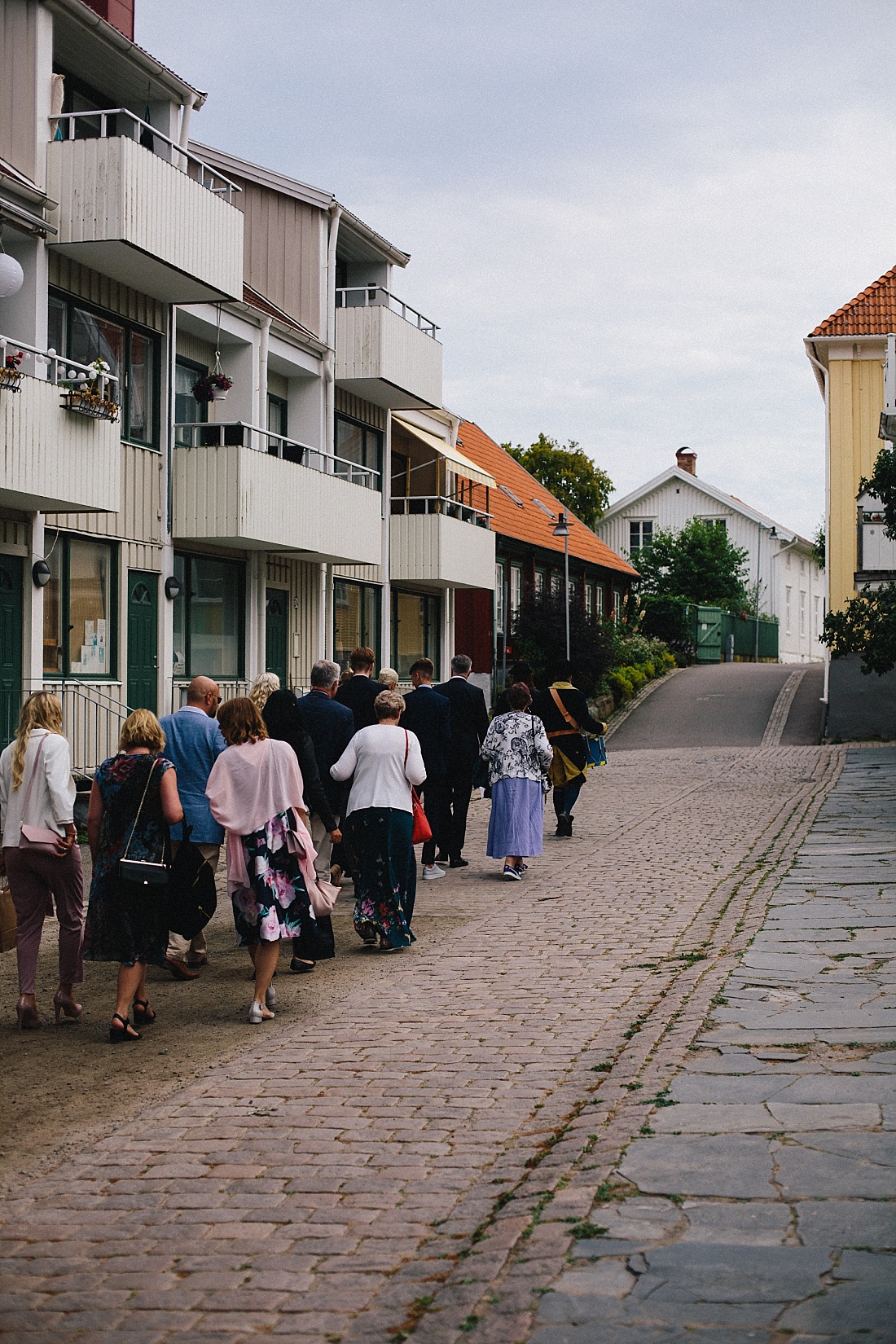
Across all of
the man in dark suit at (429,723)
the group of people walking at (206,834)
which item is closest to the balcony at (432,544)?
the man in dark suit at (429,723)

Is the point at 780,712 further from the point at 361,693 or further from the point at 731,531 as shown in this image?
the point at 731,531

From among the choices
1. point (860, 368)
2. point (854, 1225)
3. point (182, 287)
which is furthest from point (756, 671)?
point (854, 1225)

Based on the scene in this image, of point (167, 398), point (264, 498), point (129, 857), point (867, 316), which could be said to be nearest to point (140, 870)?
point (129, 857)

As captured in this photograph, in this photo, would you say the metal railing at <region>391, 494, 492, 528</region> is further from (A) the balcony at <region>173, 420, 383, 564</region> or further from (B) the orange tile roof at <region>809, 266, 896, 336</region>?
(B) the orange tile roof at <region>809, 266, 896, 336</region>

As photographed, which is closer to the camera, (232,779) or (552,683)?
(232,779)

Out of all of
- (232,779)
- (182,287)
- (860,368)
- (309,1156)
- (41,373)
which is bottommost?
(309,1156)

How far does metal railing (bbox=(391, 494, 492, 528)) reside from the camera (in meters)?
29.4

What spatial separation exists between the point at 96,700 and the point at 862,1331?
15.9 metres

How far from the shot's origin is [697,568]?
5888 cm

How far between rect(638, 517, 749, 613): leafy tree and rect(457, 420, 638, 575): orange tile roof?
8.57m

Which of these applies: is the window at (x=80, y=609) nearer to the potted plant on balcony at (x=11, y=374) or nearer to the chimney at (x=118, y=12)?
the potted plant on balcony at (x=11, y=374)

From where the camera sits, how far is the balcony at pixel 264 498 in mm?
20766

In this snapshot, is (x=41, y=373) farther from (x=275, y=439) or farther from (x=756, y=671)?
(x=756, y=671)

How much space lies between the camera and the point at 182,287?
1975cm
